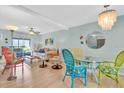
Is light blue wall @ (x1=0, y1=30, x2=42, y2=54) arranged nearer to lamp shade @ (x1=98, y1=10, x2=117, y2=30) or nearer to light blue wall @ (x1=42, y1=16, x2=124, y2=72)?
light blue wall @ (x1=42, y1=16, x2=124, y2=72)

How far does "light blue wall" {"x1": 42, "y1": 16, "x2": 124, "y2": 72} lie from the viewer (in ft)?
11.4

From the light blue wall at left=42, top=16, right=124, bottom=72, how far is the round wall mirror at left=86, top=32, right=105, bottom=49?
0.46 feet

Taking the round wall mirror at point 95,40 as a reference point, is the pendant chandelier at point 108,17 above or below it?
above

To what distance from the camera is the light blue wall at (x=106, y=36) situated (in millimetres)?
3472

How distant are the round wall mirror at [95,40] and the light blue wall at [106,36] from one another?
0.14m

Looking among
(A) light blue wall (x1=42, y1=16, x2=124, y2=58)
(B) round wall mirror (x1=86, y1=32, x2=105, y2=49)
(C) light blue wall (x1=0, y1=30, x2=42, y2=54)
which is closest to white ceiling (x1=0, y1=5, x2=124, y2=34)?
(A) light blue wall (x1=42, y1=16, x2=124, y2=58)

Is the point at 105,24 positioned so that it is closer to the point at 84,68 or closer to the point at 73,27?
the point at 84,68

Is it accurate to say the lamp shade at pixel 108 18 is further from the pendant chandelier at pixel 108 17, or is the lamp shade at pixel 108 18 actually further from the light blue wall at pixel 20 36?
the light blue wall at pixel 20 36

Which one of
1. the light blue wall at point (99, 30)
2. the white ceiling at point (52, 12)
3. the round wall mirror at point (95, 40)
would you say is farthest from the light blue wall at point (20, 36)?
the round wall mirror at point (95, 40)

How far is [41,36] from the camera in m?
8.12

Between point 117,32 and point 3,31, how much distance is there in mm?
6418

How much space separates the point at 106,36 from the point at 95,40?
1.54 feet

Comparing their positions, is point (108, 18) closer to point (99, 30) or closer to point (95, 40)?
point (99, 30)
